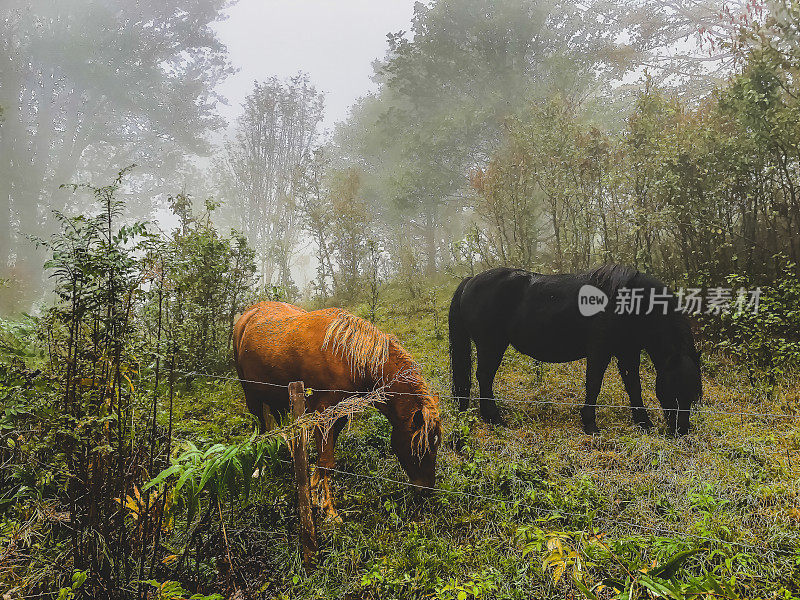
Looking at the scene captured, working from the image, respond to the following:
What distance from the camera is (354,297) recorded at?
1043 centimetres

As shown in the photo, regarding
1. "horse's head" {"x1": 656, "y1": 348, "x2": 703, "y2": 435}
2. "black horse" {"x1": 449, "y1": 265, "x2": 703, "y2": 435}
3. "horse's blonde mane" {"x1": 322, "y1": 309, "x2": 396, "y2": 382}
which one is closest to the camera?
"horse's blonde mane" {"x1": 322, "y1": 309, "x2": 396, "y2": 382}

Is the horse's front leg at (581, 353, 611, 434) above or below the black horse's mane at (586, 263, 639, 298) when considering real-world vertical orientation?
below

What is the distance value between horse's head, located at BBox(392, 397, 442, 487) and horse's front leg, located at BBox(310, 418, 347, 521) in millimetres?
451

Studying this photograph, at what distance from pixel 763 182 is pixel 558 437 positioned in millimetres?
4712

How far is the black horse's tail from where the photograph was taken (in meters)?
4.57

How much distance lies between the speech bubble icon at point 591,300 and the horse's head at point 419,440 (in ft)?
7.59

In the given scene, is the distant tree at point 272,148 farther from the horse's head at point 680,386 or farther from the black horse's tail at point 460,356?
the horse's head at point 680,386

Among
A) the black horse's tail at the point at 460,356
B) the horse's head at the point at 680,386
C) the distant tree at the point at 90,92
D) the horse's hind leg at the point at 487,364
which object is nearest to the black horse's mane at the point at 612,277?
the horse's head at the point at 680,386

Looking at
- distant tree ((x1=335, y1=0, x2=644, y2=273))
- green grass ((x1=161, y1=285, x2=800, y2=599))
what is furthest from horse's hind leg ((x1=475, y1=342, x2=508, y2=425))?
distant tree ((x1=335, y1=0, x2=644, y2=273))

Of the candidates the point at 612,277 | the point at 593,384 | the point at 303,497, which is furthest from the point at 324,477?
the point at 612,277

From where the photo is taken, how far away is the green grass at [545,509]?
81.7 inches

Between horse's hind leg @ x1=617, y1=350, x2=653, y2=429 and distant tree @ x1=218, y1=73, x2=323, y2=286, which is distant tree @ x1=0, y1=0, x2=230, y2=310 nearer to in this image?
distant tree @ x1=218, y1=73, x2=323, y2=286

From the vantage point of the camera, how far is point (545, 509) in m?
2.67

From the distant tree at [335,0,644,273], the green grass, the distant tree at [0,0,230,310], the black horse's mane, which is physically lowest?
the green grass
